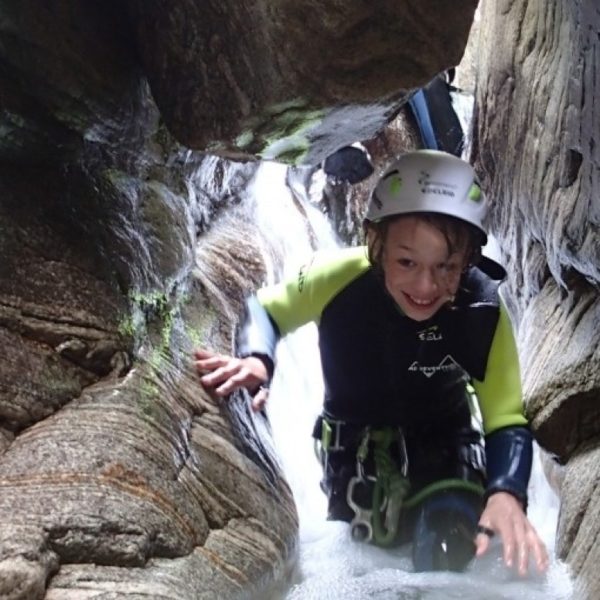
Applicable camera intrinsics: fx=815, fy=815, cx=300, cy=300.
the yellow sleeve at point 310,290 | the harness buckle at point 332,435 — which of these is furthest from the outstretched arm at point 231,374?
the harness buckle at point 332,435

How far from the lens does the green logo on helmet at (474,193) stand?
3.58 m

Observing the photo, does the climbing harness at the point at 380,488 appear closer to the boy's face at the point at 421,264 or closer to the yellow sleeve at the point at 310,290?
the yellow sleeve at the point at 310,290

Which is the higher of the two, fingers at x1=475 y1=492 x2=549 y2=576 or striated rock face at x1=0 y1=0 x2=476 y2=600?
striated rock face at x1=0 y1=0 x2=476 y2=600

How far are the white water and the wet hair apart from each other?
1.24 meters

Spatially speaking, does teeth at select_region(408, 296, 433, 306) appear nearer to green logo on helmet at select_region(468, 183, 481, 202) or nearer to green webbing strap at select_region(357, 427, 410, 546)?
green logo on helmet at select_region(468, 183, 481, 202)

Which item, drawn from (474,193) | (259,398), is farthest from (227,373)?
(474,193)

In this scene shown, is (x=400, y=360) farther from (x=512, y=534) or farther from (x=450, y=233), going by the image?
(x=512, y=534)

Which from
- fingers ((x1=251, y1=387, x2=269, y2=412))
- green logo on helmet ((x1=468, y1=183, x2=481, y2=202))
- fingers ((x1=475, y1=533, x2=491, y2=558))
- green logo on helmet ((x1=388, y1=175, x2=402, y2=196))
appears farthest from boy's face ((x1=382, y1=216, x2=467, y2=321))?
fingers ((x1=475, y1=533, x2=491, y2=558))

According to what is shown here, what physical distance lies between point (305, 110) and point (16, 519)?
200 cm

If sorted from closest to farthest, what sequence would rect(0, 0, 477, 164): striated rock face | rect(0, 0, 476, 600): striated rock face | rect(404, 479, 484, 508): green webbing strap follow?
1. rect(0, 0, 476, 600): striated rock face
2. rect(0, 0, 477, 164): striated rock face
3. rect(404, 479, 484, 508): green webbing strap

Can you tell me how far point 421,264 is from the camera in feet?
11.5

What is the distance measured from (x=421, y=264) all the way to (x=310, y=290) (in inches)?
28.8

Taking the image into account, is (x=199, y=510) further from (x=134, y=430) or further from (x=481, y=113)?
(x=481, y=113)

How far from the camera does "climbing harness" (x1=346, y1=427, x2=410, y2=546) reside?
13.2ft
